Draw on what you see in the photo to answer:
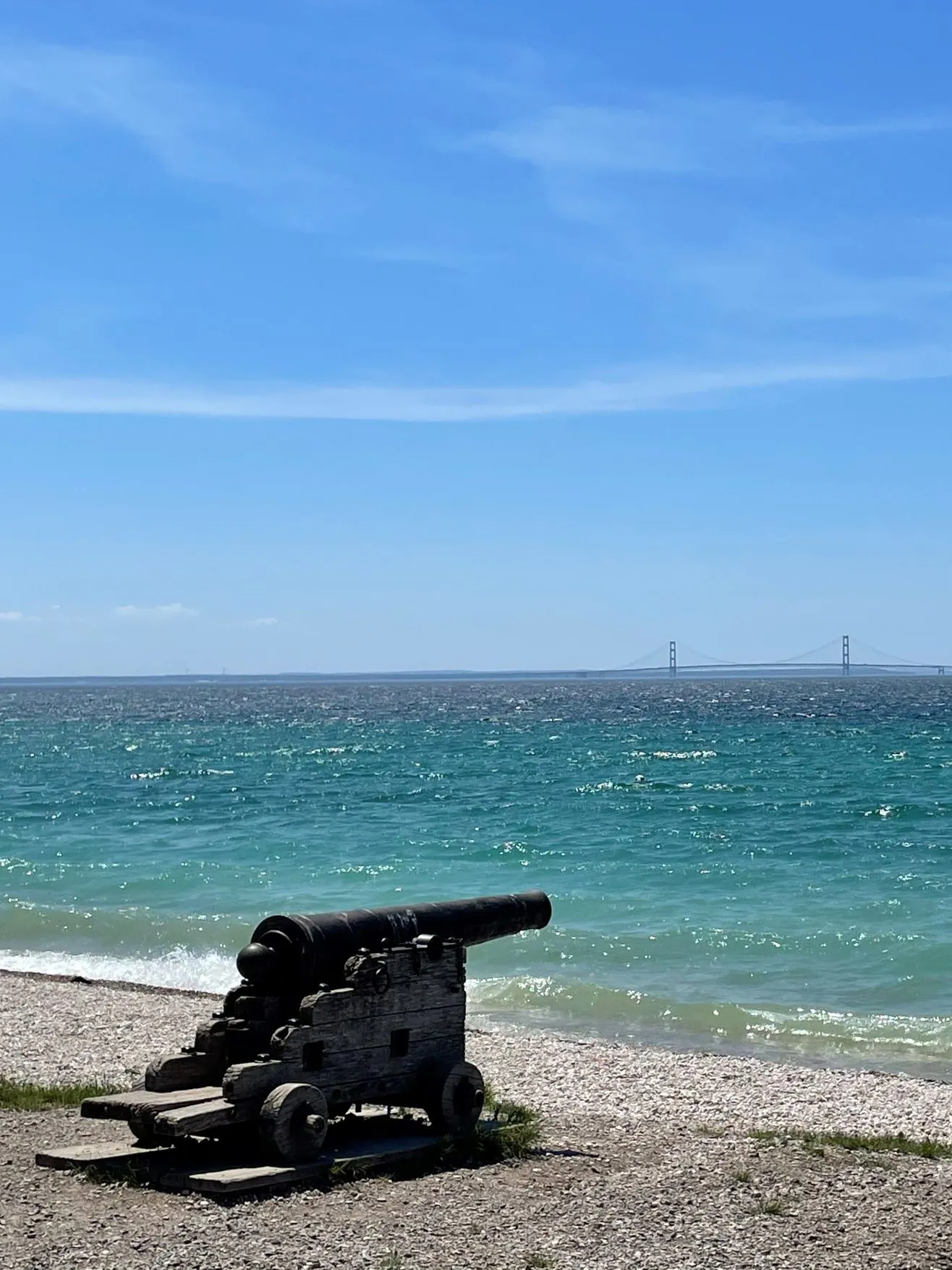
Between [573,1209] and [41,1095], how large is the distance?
471 cm

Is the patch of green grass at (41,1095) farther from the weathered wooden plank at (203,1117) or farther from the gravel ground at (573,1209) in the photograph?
the weathered wooden plank at (203,1117)

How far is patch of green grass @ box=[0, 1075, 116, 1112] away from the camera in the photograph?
1091cm

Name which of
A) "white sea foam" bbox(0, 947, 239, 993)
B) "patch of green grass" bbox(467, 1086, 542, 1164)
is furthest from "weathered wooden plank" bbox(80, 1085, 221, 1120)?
"white sea foam" bbox(0, 947, 239, 993)

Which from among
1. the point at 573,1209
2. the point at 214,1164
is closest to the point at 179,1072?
the point at 214,1164

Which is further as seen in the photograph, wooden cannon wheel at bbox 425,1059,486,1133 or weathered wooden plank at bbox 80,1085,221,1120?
wooden cannon wheel at bbox 425,1059,486,1133

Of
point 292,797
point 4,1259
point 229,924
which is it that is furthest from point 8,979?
point 292,797

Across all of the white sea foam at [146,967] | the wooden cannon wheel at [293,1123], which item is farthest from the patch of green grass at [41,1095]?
the white sea foam at [146,967]

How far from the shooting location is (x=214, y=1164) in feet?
29.0

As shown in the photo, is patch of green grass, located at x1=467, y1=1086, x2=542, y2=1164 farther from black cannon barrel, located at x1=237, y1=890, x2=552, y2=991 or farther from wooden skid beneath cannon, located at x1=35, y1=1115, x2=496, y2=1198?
black cannon barrel, located at x1=237, y1=890, x2=552, y2=991

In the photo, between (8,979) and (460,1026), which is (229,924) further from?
(460,1026)

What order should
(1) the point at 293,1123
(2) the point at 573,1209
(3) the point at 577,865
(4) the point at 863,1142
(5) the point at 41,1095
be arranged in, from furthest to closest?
(3) the point at 577,865 → (5) the point at 41,1095 → (4) the point at 863,1142 → (1) the point at 293,1123 → (2) the point at 573,1209

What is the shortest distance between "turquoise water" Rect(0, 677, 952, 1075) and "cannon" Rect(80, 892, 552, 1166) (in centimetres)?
705

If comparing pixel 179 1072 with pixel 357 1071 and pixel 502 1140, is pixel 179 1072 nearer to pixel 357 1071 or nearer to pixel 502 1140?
pixel 357 1071

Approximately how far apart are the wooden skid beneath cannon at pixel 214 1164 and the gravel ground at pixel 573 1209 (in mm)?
121
